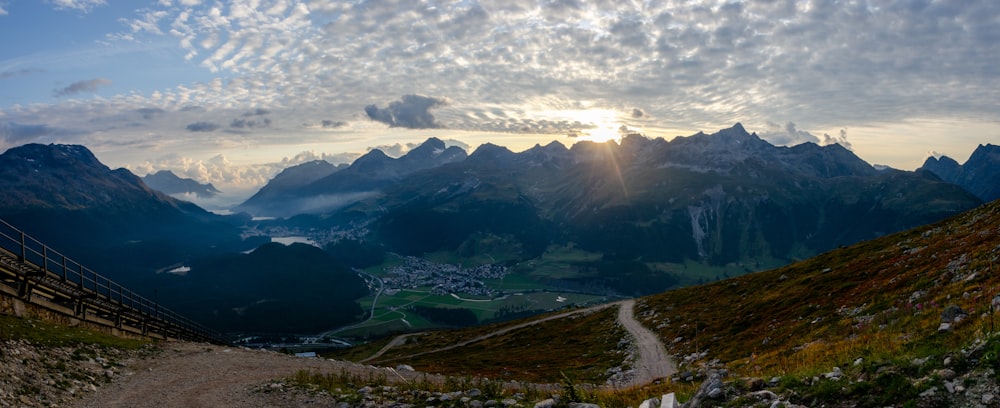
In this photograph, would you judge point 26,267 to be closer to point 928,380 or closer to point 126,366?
point 126,366

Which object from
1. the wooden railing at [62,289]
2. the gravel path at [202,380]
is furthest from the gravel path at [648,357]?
the wooden railing at [62,289]

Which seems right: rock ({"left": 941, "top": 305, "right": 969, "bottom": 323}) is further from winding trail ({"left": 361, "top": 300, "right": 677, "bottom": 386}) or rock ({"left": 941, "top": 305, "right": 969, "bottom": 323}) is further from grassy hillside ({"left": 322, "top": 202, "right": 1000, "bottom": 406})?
winding trail ({"left": 361, "top": 300, "right": 677, "bottom": 386})

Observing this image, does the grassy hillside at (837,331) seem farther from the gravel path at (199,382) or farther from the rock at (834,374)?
the gravel path at (199,382)

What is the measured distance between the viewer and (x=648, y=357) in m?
49.9

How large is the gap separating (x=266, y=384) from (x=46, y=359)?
413 inches

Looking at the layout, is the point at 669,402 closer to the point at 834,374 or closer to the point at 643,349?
the point at 834,374

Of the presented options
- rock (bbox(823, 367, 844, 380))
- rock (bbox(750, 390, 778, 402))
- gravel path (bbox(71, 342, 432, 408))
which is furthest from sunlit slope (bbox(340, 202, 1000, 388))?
gravel path (bbox(71, 342, 432, 408))

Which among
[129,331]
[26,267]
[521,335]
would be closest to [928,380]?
[26,267]

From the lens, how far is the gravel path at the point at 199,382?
23125mm

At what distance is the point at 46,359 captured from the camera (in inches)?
968

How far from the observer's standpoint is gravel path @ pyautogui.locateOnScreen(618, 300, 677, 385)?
41.1 m

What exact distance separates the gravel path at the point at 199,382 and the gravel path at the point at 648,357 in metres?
21.5

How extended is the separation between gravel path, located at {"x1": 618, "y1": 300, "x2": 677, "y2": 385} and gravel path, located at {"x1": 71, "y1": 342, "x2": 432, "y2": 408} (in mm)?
21486

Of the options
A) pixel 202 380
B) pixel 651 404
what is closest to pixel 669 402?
pixel 651 404
